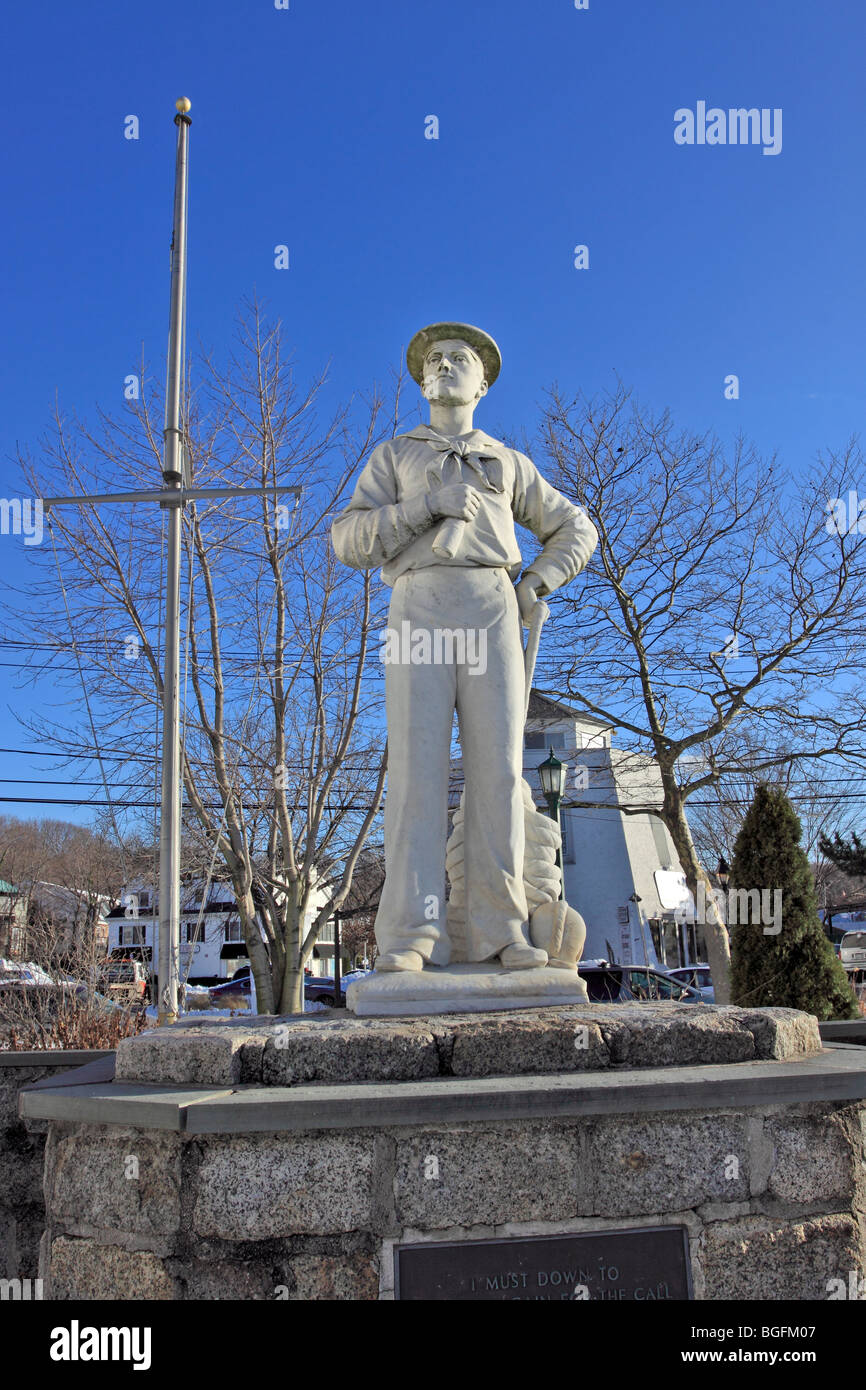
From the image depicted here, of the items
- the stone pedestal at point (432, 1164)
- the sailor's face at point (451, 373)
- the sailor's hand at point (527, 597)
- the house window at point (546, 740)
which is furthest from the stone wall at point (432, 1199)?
the house window at point (546, 740)

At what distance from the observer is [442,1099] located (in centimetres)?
288

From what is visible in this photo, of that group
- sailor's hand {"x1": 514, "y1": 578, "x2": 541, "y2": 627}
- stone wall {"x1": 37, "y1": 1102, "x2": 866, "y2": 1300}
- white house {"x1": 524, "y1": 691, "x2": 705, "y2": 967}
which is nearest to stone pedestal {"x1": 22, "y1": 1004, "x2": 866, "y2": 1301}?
stone wall {"x1": 37, "y1": 1102, "x2": 866, "y2": 1300}

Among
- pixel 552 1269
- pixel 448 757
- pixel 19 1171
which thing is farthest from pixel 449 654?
pixel 19 1171

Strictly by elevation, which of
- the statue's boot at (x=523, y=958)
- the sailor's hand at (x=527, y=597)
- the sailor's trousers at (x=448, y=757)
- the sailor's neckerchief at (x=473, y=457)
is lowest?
the statue's boot at (x=523, y=958)

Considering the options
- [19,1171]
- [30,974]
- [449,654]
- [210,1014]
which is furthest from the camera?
[210,1014]

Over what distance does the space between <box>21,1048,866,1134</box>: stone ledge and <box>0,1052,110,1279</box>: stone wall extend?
1.73 metres

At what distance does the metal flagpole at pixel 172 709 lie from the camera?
8.34 meters

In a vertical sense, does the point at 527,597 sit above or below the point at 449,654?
above

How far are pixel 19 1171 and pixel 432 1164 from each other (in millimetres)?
2719

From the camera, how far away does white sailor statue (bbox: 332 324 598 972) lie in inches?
168

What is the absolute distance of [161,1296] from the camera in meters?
2.89

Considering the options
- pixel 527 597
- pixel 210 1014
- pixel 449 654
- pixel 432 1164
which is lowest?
pixel 210 1014

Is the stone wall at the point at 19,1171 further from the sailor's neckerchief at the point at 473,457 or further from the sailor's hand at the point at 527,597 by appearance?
the sailor's neckerchief at the point at 473,457

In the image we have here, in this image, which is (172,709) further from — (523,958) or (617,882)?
(617,882)
